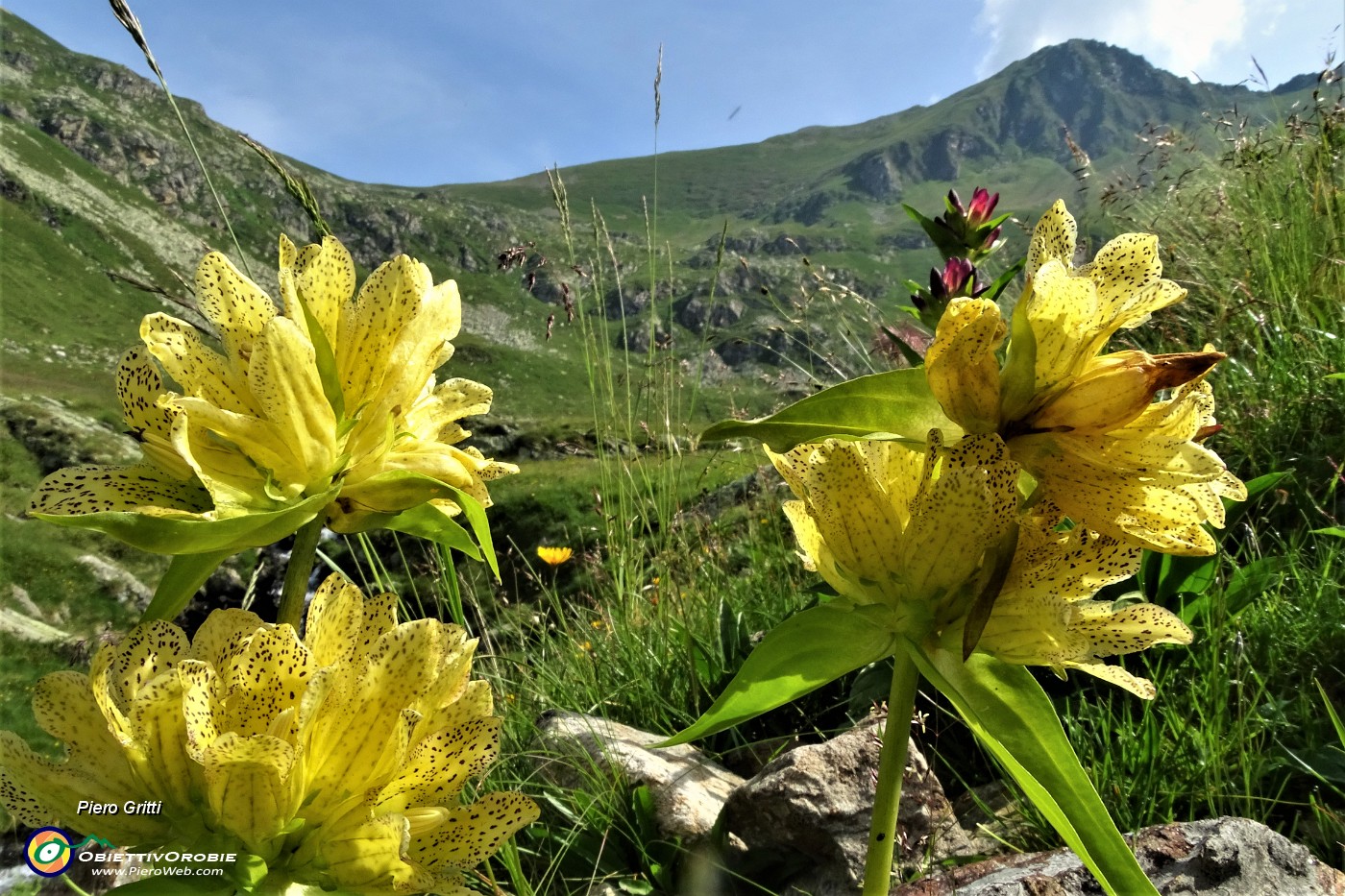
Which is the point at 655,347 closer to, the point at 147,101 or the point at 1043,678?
the point at 1043,678

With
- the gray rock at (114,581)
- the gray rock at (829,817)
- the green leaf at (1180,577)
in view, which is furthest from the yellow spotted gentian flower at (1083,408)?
the gray rock at (114,581)

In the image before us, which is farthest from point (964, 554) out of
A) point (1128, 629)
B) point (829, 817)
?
point (829, 817)

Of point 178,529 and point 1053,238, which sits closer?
point 178,529

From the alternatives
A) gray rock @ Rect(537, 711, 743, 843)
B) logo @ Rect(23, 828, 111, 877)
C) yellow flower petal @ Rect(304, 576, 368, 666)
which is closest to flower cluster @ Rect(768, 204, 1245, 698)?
yellow flower petal @ Rect(304, 576, 368, 666)

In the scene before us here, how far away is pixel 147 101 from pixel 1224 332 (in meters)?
150

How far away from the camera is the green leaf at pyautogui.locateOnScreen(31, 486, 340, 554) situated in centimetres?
61

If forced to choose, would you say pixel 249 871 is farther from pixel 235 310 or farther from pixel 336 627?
pixel 235 310

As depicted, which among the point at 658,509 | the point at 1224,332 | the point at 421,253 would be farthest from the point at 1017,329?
the point at 421,253

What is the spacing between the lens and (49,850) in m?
0.75

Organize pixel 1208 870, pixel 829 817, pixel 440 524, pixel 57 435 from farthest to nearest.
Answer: pixel 57 435 < pixel 829 817 < pixel 1208 870 < pixel 440 524

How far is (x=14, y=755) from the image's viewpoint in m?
0.69

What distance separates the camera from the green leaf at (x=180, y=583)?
0.69m

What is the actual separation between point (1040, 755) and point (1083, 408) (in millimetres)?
321

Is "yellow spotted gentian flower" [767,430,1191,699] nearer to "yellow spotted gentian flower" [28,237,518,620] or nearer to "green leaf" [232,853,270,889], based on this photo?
"yellow spotted gentian flower" [28,237,518,620]
